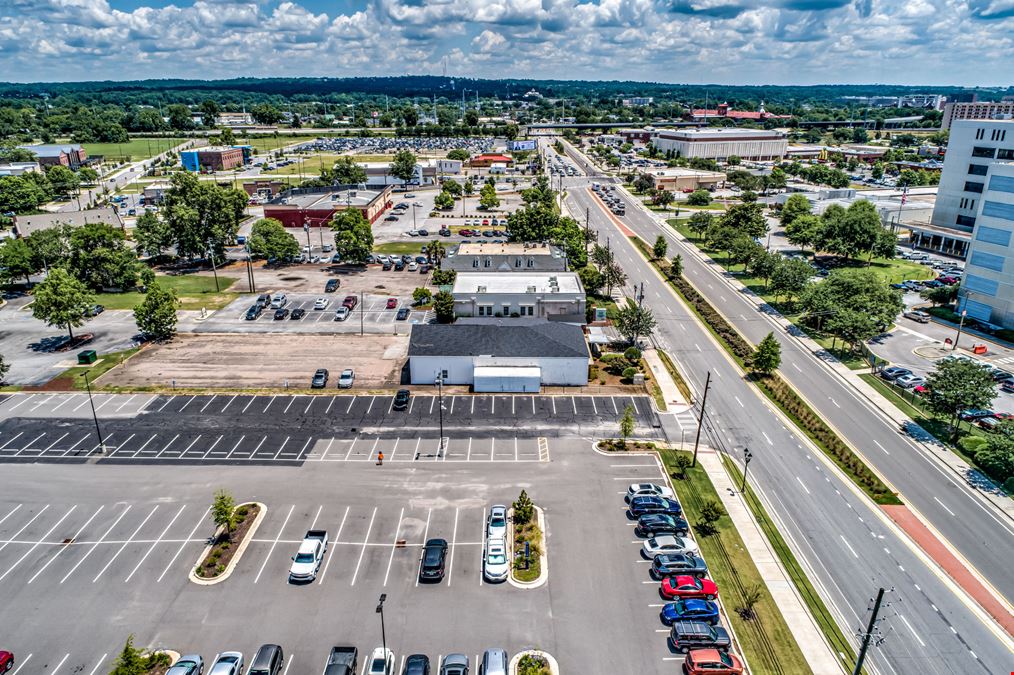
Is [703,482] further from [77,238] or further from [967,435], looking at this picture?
[77,238]

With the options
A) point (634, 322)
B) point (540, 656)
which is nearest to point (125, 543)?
point (540, 656)

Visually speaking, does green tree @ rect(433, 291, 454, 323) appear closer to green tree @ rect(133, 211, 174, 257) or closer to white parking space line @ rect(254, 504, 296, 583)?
white parking space line @ rect(254, 504, 296, 583)

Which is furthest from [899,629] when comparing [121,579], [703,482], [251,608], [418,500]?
[121,579]

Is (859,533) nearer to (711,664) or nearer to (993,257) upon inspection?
(711,664)

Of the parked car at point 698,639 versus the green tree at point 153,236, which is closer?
the parked car at point 698,639

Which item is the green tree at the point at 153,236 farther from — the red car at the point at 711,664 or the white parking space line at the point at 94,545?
the red car at the point at 711,664

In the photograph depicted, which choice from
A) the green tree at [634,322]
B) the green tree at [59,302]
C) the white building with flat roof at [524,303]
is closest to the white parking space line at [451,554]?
the green tree at [634,322]
